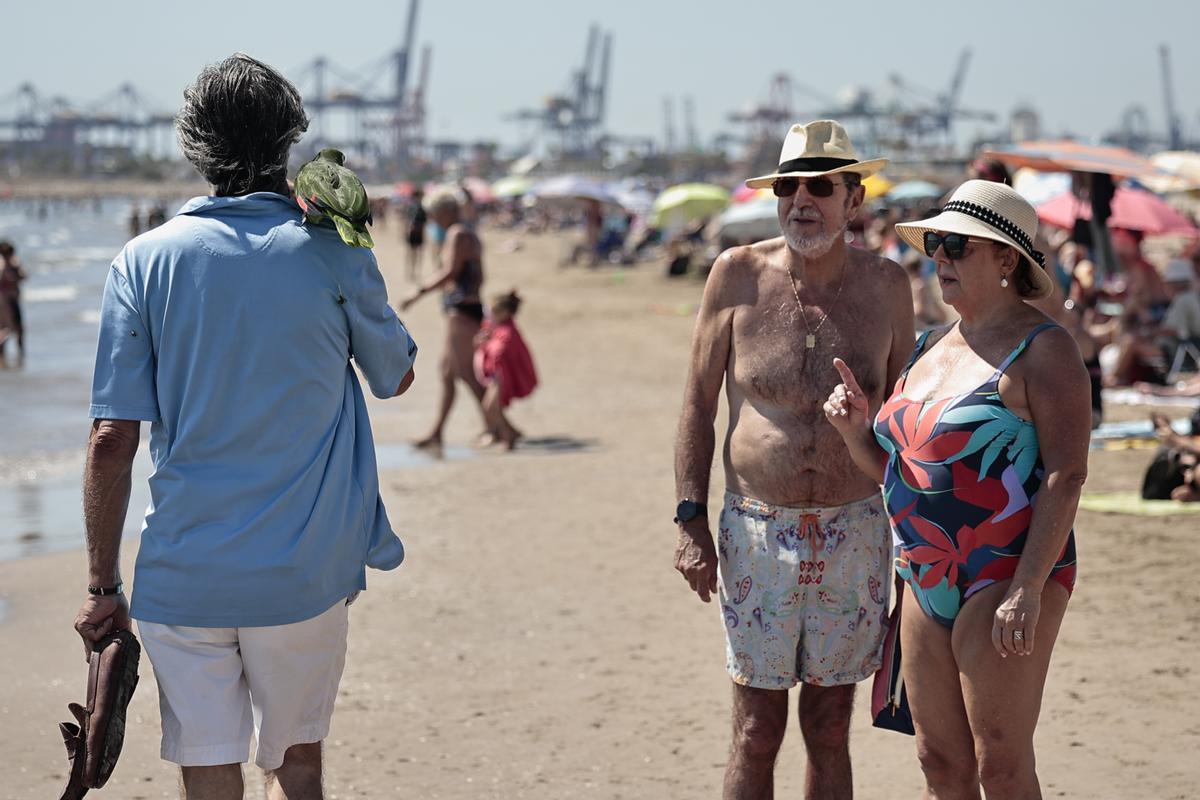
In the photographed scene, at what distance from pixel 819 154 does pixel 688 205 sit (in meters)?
28.4

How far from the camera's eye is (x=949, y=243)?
9.87ft

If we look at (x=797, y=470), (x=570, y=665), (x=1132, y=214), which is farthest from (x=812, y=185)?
(x=1132, y=214)

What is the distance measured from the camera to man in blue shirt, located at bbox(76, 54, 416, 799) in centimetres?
265

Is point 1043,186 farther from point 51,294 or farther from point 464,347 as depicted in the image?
point 51,294

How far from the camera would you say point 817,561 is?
11.2ft

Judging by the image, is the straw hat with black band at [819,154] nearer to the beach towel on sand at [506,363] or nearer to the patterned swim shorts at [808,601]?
the patterned swim shorts at [808,601]

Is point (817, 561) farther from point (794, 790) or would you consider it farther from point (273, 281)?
point (273, 281)

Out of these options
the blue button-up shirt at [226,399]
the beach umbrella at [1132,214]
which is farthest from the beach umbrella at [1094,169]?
the blue button-up shirt at [226,399]

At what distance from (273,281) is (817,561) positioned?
1.50 m

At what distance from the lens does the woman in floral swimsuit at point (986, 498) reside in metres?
2.85

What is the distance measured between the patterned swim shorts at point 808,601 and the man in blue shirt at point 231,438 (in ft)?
3.64

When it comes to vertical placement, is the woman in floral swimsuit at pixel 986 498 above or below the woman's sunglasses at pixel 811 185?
below

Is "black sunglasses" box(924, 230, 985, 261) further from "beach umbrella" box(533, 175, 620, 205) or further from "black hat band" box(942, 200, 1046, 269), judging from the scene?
"beach umbrella" box(533, 175, 620, 205)

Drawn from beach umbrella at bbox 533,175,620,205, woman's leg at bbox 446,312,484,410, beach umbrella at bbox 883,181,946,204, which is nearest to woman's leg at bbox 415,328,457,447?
woman's leg at bbox 446,312,484,410
